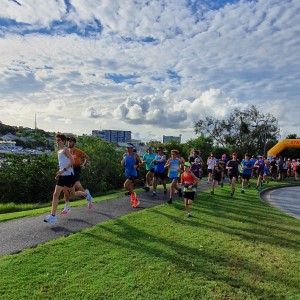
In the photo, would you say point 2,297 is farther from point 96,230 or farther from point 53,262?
point 96,230

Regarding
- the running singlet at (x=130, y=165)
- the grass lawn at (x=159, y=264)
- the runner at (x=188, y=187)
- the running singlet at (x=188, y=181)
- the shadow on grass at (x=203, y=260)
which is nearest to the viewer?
the grass lawn at (x=159, y=264)

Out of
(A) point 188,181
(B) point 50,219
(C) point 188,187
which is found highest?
(A) point 188,181

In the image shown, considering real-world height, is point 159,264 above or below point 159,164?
below

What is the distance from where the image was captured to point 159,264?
473cm

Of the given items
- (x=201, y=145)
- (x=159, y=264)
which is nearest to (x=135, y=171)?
(x=159, y=264)

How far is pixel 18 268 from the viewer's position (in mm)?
4344

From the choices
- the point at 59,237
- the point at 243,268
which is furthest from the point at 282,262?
the point at 59,237

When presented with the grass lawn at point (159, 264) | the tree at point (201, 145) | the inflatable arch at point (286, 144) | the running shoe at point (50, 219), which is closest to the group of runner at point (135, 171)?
the running shoe at point (50, 219)

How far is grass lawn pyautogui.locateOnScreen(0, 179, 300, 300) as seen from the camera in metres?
3.94

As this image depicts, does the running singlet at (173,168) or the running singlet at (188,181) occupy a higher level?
the running singlet at (173,168)

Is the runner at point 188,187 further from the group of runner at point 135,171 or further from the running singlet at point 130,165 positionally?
the running singlet at point 130,165

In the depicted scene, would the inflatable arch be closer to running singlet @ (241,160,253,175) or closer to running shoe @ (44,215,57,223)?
running singlet @ (241,160,253,175)

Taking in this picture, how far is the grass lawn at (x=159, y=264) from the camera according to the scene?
3.94m

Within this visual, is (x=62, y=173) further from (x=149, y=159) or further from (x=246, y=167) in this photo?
(x=246, y=167)
